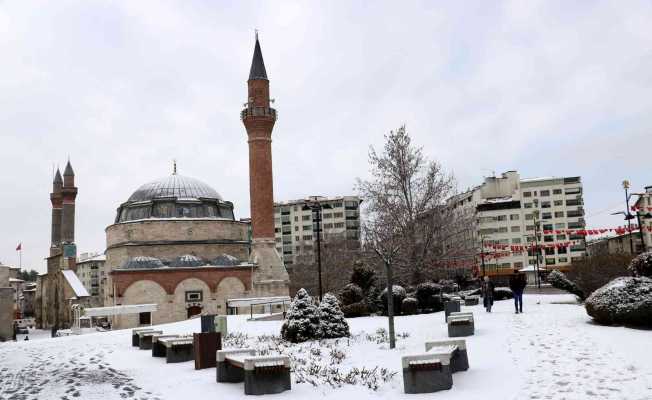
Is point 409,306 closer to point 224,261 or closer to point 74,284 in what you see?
point 224,261

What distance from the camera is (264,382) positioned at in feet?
31.8

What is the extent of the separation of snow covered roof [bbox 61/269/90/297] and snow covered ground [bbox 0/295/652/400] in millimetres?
38910

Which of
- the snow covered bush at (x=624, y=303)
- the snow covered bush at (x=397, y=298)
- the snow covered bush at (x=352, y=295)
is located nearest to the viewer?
the snow covered bush at (x=624, y=303)

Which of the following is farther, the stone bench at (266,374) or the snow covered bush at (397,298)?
the snow covered bush at (397,298)

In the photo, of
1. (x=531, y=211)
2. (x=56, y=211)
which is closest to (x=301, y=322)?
(x=56, y=211)

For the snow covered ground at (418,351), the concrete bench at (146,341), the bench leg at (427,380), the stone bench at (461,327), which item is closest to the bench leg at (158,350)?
the snow covered ground at (418,351)

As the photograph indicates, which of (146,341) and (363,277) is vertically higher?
(363,277)

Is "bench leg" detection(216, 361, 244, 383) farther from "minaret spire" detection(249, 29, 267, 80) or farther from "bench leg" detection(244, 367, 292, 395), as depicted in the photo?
"minaret spire" detection(249, 29, 267, 80)

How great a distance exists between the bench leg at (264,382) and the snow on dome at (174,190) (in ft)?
136

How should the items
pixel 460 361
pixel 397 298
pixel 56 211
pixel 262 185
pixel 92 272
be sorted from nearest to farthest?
pixel 460 361 → pixel 397 298 → pixel 262 185 → pixel 56 211 → pixel 92 272

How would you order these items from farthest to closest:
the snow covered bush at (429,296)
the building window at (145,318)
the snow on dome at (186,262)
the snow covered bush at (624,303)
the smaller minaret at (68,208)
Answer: the smaller minaret at (68,208), the snow on dome at (186,262), the building window at (145,318), the snow covered bush at (429,296), the snow covered bush at (624,303)

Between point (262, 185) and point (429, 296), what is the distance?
22.6 meters

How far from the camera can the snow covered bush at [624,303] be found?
12.9m

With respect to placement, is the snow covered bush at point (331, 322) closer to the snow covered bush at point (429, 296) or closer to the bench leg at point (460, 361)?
the bench leg at point (460, 361)
